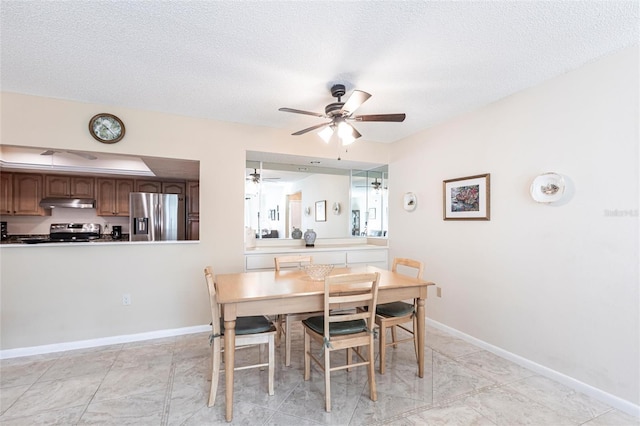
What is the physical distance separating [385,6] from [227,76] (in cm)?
136

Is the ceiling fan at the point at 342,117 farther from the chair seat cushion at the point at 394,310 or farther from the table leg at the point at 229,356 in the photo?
the table leg at the point at 229,356

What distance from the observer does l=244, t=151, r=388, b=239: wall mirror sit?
4.21 meters

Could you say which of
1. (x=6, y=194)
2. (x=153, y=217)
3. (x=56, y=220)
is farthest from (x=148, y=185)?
(x=6, y=194)

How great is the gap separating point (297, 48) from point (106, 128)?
7.31ft

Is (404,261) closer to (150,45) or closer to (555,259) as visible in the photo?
(555,259)

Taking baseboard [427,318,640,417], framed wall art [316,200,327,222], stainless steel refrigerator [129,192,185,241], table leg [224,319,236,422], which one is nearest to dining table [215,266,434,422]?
table leg [224,319,236,422]

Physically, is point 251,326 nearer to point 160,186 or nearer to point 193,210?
point 193,210

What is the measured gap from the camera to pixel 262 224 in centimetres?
429

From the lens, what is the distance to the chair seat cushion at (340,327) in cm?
209

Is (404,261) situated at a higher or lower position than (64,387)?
higher

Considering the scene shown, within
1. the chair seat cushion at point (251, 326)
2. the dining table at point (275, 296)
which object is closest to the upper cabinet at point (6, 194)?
the dining table at point (275, 296)

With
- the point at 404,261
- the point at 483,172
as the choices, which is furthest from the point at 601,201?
the point at 404,261

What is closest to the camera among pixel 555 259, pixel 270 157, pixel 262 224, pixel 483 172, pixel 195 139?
pixel 555 259

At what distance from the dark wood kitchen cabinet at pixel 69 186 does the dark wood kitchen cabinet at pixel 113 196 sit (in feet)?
0.42
